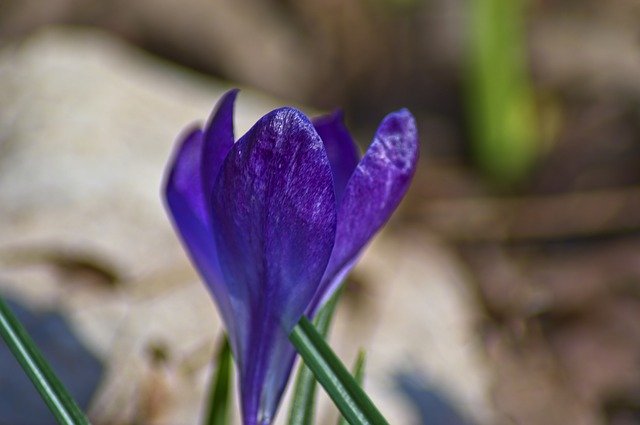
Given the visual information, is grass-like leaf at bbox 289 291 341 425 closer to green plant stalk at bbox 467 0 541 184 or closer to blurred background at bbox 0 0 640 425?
blurred background at bbox 0 0 640 425

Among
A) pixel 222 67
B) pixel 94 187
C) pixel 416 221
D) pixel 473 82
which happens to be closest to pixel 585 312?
pixel 416 221

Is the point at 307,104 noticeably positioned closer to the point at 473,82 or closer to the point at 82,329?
the point at 473,82

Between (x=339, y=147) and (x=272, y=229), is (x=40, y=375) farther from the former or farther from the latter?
(x=339, y=147)

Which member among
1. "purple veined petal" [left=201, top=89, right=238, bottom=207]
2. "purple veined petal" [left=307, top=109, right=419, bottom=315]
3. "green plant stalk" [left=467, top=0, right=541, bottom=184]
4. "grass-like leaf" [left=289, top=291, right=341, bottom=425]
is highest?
"purple veined petal" [left=201, top=89, right=238, bottom=207]

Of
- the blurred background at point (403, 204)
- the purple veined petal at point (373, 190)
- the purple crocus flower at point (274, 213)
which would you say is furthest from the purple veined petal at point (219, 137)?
the blurred background at point (403, 204)

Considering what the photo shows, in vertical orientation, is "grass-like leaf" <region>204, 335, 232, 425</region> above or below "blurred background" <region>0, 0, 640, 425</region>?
above

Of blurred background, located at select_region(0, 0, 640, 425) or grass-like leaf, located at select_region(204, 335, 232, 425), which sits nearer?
A: grass-like leaf, located at select_region(204, 335, 232, 425)

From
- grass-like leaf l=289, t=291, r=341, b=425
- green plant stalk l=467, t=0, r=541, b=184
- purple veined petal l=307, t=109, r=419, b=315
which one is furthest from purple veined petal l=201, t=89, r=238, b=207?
green plant stalk l=467, t=0, r=541, b=184

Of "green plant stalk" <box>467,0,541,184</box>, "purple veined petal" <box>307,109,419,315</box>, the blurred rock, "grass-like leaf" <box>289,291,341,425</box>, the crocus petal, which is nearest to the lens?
the crocus petal

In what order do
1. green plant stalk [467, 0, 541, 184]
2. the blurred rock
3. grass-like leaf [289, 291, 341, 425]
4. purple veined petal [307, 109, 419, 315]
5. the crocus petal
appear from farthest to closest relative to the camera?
green plant stalk [467, 0, 541, 184] < the blurred rock < grass-like leaf [289, 291, 341, 425] < purple veined petal [307, 109, 419, 315] < the crocus petal
